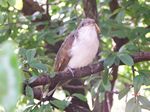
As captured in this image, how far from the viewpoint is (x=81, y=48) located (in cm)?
206

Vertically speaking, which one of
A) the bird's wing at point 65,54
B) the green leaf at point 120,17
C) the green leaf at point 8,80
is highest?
the green leaf at point 8,80

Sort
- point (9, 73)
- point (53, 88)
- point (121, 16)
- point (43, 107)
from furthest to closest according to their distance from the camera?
1. point (121, 16)
2. point (53, 88)
3. point (43, 107)
4. point (9, 73)

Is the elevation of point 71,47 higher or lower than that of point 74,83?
higher

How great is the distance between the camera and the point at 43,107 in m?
1.50

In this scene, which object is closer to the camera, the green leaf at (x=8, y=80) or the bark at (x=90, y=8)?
the green leaf at (x=8, y=80)

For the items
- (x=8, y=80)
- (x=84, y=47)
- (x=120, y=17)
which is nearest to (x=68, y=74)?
(x=84, y=47)

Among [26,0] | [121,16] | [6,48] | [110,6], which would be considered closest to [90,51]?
[121,16]

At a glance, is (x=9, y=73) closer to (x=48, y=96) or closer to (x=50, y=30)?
(x=48, y=96)

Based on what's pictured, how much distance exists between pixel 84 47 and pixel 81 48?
0.02m

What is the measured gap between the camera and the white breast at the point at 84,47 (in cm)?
202

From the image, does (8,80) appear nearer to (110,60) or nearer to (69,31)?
(110,60)

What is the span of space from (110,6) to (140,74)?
127cm

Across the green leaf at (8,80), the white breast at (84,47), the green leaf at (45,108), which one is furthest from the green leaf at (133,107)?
the green leaf at (8,80)

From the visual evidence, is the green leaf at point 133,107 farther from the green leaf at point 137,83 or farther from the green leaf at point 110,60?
the green leaf at point 110,60
